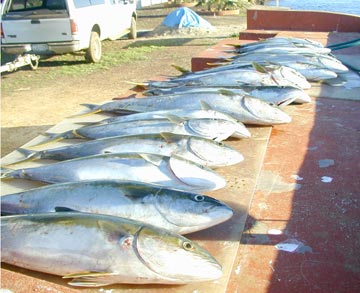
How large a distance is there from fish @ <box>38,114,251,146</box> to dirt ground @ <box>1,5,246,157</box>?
1918 millimetres

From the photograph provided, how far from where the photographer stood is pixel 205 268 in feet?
6.53

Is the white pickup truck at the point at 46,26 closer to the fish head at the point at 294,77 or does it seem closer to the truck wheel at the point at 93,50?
the truck wheel at the point at 93,50

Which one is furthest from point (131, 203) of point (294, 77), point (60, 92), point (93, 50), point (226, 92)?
point (93, 50)

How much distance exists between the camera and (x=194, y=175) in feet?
9.20

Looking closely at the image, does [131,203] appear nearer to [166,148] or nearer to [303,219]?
[166,148]

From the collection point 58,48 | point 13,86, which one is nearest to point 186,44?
point 58,48

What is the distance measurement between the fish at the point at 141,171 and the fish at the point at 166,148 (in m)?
0.27

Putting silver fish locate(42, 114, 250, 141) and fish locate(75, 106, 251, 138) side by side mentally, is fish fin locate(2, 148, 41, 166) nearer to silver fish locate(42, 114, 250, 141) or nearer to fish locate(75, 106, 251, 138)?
silver fish locate(42, 114, 250, 141)

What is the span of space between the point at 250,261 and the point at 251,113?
2010 mm

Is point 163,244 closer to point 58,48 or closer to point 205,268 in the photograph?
point 205,268

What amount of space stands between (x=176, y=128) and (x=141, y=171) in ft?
2.80

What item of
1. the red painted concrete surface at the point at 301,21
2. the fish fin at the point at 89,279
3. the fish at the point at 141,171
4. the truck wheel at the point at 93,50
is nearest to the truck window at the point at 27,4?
the truck wheel at the point at 93,50

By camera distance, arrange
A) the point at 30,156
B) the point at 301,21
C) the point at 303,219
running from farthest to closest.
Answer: the point at 301,21, the point at 30,156, the point at 303,219

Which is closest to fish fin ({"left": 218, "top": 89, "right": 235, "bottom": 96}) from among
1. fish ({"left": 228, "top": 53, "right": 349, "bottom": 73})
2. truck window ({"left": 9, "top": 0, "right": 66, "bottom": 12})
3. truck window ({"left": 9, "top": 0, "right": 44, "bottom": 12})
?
fish ({"left": 228, "top": 53, "right": 349, "bottom": 73})
